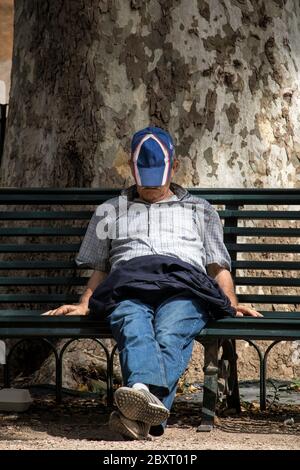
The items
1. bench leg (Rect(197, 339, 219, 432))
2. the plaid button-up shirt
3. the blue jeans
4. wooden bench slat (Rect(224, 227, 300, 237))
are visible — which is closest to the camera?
the blue jeans

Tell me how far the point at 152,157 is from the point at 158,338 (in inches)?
36.6

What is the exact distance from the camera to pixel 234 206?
21.7 ft

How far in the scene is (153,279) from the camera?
18.8ft

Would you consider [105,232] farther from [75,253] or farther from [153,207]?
[75,253]

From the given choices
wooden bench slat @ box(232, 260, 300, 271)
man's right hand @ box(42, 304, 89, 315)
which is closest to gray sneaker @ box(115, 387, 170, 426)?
man's right hand @ box(42, 304, 89, 315)

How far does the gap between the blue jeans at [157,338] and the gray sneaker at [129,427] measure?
14 cm

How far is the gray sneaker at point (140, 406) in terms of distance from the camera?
5.14 m

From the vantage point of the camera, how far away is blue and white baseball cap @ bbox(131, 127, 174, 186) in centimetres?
608

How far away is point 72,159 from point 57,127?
0.22 metres

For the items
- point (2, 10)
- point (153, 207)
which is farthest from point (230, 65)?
point (2, 10)

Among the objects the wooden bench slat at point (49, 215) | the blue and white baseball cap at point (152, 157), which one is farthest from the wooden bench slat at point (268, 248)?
the wooden bench slat at point (49, 215)

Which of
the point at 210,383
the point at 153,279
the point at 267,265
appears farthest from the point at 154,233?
the point at 210,383

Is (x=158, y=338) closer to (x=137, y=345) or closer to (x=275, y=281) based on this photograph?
(x=137, y=345)

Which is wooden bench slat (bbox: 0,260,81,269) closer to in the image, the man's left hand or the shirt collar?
the shirt collar
